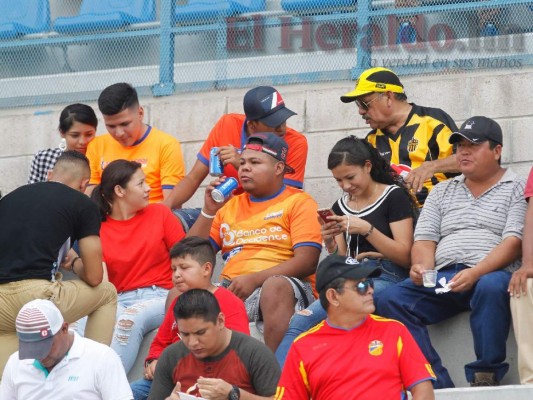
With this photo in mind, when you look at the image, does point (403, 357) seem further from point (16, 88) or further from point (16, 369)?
point (16, 88)

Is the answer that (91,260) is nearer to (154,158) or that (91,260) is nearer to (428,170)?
(154,158)

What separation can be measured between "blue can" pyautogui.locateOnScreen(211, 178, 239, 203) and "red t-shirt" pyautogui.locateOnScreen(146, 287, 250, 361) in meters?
0.84

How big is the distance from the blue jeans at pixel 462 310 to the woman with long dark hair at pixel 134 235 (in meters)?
1.57

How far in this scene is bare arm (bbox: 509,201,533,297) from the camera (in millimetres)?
6344

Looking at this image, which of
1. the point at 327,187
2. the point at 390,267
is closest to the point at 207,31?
the point at 327,187

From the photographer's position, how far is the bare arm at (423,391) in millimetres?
5457

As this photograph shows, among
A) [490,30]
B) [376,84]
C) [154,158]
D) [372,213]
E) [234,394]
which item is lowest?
[234,394]

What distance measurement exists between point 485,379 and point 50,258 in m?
2.50

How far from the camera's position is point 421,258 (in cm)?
682

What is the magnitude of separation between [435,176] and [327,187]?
1.35 meters

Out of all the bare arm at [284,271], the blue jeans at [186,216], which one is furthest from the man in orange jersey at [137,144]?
the bare arm at [284,271]

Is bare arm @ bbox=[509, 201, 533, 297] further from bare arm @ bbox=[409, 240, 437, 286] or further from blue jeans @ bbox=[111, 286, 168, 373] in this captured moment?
blue jeans @ bbox=[111, 286, 168, 373]

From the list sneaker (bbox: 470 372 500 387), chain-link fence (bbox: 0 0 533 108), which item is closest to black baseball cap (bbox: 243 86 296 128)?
chain-link fence (bbox: 0 0 533 108)

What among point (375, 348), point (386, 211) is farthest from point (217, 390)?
point (386, 211)
